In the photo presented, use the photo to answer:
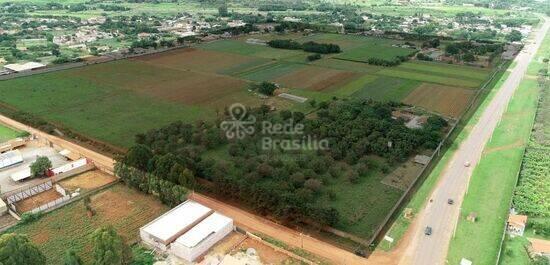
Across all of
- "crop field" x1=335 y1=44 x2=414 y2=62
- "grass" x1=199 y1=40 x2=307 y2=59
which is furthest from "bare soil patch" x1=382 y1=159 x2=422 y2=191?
"grass" x1=199 y1=40 x2=307 y2=59

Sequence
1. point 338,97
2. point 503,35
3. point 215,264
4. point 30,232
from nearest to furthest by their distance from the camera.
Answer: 1. point 215,264
2. point 30,232
3. point 338,97
4. point 503,35

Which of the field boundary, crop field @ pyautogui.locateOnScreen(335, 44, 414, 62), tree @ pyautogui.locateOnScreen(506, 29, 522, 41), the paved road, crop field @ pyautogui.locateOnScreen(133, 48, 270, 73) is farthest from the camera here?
tree @ pyautogui.locateOnScreen(506, 29, 522, 41)

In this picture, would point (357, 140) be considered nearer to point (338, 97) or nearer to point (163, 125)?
point (338, 97)

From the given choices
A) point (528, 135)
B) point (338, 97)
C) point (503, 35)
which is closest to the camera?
point (528, 135)

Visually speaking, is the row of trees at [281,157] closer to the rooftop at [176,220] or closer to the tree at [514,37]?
the rooftop at [176,220]

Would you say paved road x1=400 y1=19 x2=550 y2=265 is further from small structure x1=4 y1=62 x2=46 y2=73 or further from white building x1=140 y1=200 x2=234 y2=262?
small structure x1=4 y1=62 x2=46 y2=73

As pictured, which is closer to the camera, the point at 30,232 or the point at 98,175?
the point at 30,232

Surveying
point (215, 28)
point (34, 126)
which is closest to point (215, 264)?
point (34, 126)
